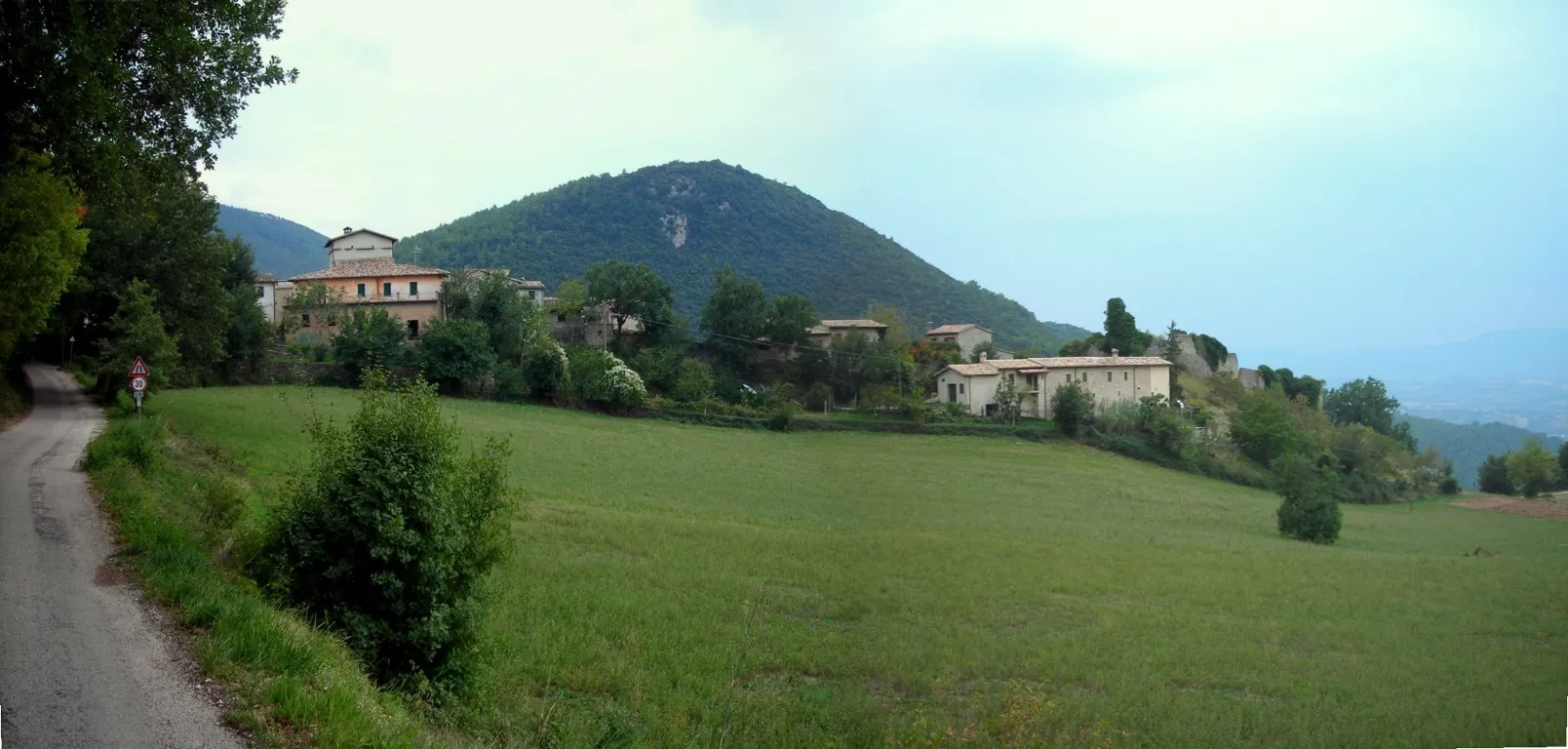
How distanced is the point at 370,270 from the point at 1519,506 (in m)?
55.3

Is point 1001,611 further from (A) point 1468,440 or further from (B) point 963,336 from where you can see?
(B) point 963,336

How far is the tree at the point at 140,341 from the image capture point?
26.7 meters

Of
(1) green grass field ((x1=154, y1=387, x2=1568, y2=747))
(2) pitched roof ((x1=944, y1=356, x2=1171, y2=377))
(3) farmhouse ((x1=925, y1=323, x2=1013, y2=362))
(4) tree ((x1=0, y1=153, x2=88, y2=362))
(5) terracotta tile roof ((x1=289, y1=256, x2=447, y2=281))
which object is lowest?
(1) green grass field ((x1=154, y1=387, x2=1568, y2=747))

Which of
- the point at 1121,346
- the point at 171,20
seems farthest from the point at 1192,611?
the point at 171,20

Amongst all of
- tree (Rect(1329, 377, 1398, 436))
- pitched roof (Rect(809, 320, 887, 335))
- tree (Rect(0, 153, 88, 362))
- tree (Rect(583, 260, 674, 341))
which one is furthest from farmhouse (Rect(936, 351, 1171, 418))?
tree (Rect(583, 260, 674, 341))

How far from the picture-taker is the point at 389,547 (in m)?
9.02

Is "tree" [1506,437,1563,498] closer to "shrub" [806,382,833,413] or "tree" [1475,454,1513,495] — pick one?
"tree" [1475,454,1513,495]

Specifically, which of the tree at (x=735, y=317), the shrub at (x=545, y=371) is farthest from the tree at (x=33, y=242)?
the tree at (x=735, y=317)

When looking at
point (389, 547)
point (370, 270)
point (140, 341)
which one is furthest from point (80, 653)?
point (370, 270)

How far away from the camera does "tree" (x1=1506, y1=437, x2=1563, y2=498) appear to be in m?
12.9

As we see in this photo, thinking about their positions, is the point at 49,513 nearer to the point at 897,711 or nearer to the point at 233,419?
the point at 897,711

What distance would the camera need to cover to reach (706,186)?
4259cm

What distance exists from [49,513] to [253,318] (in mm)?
35552

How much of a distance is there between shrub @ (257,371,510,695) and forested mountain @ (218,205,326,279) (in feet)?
330
